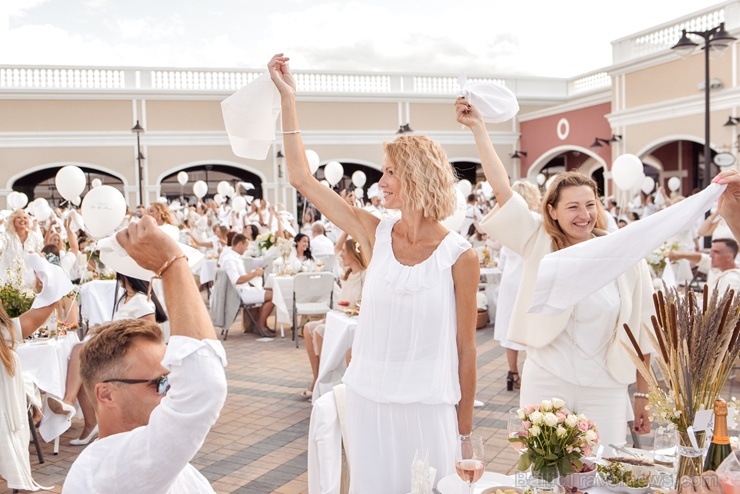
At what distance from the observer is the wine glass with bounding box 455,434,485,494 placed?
1841mm

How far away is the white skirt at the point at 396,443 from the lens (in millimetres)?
2215

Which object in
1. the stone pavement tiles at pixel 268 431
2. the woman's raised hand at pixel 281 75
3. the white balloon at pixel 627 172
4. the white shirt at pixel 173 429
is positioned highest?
the white balloon at pixel 627 172

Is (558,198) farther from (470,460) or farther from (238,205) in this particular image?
(238,205)

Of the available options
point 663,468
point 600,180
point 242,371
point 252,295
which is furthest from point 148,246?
point 600,180

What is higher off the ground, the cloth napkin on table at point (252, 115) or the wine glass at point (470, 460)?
the cloth napkin on table at point (252, 115)

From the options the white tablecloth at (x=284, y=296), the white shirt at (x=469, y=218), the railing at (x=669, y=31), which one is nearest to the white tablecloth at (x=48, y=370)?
the white tablecloth at (x=284, y=296)

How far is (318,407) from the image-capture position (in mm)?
2404

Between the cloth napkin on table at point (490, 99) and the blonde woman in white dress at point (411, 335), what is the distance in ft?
0.91

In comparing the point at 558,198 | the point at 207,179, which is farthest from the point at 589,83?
the point at 558,198

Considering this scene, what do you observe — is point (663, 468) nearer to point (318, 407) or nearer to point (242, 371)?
point (318, 407)

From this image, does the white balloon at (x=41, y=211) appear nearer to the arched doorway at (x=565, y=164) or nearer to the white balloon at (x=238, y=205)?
the white balloon at (x=238, y=205)

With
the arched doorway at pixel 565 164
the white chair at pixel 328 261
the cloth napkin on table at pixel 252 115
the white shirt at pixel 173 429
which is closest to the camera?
the white shirt at pixel 173 429

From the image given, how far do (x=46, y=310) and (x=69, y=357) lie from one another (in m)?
1.01

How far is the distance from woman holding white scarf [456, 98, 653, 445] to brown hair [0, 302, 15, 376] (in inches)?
110
